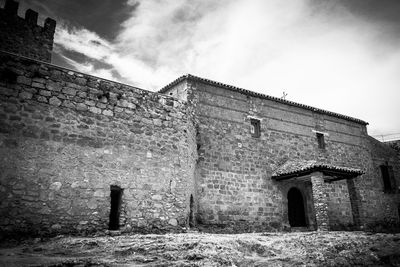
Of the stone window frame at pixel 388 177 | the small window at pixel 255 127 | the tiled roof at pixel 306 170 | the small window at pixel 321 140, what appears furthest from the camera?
the stone window frame at pixel 388 177

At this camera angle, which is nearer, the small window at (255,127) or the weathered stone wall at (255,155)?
the weathered stone wall at (255,155)

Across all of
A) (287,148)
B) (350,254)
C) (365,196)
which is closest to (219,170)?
(287,148)

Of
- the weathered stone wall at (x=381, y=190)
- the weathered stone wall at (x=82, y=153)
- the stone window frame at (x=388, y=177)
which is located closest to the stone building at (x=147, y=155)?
the weathered stone wall at (x=82, y=153)

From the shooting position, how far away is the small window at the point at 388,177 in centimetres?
1887

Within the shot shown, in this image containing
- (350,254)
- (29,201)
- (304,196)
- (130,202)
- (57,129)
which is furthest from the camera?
(304,196)

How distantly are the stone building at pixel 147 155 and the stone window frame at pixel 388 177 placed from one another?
3568 mm

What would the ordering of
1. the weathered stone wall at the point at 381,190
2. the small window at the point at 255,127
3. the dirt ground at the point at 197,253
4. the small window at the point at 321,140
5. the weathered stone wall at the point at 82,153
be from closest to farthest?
the dirt ground at the point at 197,253 < the weathered stone wall at the point at 82,153 < the small window at the point at 255,127 < the small window at the point at 321,140 < the weathered stone wall at the point at 381,190

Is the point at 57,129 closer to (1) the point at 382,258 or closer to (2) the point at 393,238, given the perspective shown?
(1) the point at 382,258

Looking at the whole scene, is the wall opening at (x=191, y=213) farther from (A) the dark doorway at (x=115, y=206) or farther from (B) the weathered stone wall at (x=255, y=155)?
(A) the dark doorway at (x=115, y=206)

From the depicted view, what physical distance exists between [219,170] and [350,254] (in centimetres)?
753

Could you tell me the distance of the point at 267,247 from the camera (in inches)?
226

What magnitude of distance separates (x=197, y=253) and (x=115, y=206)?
385cm

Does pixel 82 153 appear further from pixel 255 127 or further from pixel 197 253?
pixel 255 127

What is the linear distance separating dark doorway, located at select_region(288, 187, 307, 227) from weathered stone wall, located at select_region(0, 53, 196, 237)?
23.6 ft
